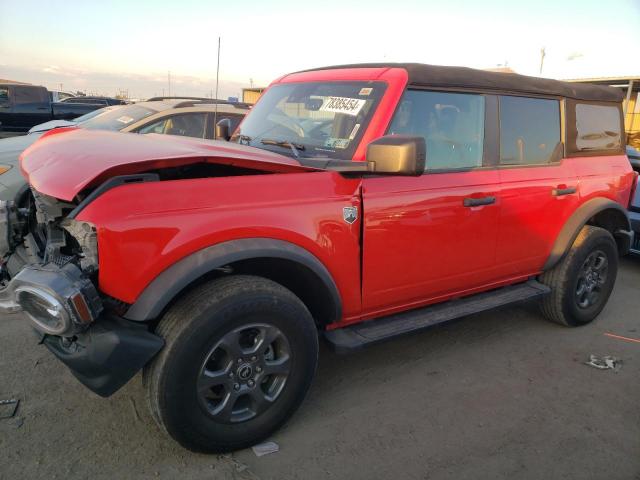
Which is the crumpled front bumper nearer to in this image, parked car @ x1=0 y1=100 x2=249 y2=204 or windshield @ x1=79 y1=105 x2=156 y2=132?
parked car @ x1=0 y1=100 x2=249 y2=204

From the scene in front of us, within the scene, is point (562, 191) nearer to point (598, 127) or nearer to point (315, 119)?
point (598, 127)

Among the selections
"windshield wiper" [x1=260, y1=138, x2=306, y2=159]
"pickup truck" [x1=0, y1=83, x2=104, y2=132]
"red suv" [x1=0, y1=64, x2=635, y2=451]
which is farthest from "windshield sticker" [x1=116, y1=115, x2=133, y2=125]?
"pickup truck" [x1=0, y1=83, x2=104, y2=132]

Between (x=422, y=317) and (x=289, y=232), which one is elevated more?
(x=289, y=232)

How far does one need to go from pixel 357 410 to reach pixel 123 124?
5076 millimetres

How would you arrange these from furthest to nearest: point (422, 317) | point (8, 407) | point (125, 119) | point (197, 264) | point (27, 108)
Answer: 1. point (27, 108)
2. point (125, 119)
3. point (422, 317)
4. point (8, 407)
5. point (197, 264)

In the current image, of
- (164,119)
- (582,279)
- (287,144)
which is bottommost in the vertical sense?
(582,279)

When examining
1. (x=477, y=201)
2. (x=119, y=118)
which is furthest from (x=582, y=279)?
(x=119, y=118)

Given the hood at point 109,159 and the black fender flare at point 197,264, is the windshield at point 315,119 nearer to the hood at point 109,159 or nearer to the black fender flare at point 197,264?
the hood at point 109,159

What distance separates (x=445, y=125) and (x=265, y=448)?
89.2 inches

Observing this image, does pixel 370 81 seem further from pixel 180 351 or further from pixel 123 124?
pixel 123 124

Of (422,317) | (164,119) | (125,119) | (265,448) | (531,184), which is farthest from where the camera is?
(125,119)

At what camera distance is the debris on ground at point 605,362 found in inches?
149

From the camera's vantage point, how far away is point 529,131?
383 cm

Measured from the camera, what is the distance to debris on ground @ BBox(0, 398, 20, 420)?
9.36 feet
